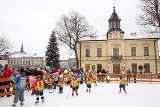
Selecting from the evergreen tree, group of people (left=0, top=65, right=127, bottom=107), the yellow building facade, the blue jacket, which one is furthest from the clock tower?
the blue jacket

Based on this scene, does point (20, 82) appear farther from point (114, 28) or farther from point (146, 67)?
point (114, 28)

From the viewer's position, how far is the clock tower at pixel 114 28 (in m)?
42.1

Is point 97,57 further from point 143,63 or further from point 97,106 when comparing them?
point 97,106

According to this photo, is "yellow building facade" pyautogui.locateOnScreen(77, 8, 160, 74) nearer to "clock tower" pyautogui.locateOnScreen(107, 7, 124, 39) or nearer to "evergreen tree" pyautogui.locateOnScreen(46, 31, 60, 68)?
"clock tower" pyautogui.locateOnScreen(107, 7, 124, 39)

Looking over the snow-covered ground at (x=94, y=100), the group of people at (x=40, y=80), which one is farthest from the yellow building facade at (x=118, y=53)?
the snow-covered ground at (x=94, y=100)

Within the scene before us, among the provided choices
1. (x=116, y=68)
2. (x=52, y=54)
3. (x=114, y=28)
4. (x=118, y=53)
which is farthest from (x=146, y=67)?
(x=52, y=54)

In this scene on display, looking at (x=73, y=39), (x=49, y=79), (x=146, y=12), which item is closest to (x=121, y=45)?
(x=73, y=39)

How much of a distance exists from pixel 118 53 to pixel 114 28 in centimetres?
604

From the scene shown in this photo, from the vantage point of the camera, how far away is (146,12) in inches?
985

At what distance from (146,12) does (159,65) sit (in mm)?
19376

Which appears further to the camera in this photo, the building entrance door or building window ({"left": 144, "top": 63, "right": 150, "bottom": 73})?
the building entrance door

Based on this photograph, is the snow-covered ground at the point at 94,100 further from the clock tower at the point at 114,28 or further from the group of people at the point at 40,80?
the clock tower at the point at 114,28

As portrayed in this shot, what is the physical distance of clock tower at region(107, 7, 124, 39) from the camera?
42062 millimetres

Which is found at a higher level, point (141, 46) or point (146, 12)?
point (146, 12)
